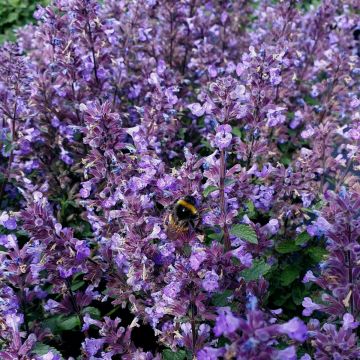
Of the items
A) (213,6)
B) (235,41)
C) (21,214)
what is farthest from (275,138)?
(21,214)

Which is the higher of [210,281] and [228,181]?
[228,181]

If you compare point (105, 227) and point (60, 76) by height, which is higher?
point (60, 76)

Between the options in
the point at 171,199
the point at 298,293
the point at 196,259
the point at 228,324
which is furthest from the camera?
the point at 298,293

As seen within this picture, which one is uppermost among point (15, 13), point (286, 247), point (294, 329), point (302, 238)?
point (15, 13)

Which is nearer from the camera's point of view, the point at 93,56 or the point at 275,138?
the point at 93,56

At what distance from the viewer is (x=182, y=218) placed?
312cm

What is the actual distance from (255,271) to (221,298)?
0.22 meters

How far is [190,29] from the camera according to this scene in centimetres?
496

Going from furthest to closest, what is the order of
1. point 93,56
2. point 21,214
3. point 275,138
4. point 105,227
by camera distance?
point 275,138 → point 93,56 → point 105,227 → point 21,214

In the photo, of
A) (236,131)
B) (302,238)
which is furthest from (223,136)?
(236,131)

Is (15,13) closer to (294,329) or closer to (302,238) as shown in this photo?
(302,238)

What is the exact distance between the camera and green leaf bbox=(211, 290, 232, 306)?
265 centimetres

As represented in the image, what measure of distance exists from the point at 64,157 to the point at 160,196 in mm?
1437

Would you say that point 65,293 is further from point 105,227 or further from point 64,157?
point 64,157
